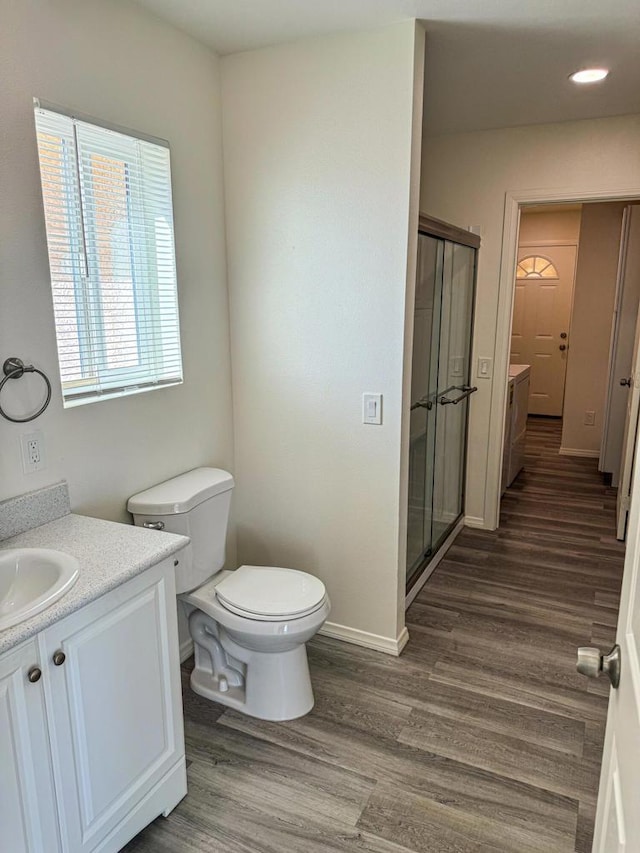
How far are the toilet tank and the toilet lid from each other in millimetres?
114

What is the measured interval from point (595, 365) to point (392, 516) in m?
4.11

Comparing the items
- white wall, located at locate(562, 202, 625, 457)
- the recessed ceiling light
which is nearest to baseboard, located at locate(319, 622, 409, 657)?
the recessed ceiling light

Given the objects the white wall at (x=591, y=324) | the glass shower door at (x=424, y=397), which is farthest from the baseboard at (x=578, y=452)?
the glass shower door at (x=424, y=397)

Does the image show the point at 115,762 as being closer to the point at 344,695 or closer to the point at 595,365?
the point at 344,695

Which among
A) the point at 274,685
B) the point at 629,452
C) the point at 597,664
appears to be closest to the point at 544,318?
the point at 629,452

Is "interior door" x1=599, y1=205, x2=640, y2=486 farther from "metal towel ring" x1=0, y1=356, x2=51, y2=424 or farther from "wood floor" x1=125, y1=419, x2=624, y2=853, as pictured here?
"metal towel ring" x1=0, y1=356, x2=51, y2=424

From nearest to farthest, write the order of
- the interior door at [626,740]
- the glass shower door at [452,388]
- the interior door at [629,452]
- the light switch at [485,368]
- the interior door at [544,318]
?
the interior door at [626,740] → the glass shower door at [452,388] → the interior door at [629,452] → the light switch at [485,368] → the interior door at [544,318]

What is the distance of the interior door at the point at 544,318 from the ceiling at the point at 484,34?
456 cm

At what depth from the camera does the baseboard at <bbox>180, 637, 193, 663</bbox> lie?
258 centimetres

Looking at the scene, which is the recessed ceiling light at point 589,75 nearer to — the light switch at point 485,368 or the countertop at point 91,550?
the light switch at point 485,368

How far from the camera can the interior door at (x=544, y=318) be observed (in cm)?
730

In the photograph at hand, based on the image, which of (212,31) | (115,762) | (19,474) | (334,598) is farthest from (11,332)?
(334,598)

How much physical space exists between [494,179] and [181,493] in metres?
2.70

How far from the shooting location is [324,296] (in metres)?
2.47
